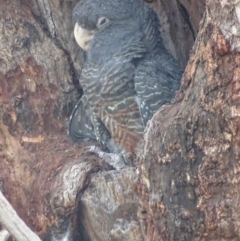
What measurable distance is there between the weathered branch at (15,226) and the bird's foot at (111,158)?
33.3 inches

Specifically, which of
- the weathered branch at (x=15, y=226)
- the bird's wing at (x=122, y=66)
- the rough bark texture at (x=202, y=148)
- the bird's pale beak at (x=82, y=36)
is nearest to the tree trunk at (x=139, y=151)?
the rough bark texture at (x=202, y=148)

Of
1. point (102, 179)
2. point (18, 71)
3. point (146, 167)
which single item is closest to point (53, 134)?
point (18, 71)

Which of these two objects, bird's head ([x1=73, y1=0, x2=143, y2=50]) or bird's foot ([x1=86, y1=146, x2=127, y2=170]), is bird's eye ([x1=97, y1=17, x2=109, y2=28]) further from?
bird's foot ([x1=86, y1=146, x2=127, y2=170])

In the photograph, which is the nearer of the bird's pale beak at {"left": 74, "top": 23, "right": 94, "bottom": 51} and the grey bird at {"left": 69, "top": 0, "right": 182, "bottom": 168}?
the grey bird at {"left": 69, "top": 0, "right": 182, "bottom": 168}

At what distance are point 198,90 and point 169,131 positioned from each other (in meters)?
0.17

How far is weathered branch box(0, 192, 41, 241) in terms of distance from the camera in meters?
2.19

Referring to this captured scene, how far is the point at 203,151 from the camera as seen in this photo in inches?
86.4

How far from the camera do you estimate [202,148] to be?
7.21ft

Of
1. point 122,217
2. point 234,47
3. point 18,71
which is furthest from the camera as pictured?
point 18,71

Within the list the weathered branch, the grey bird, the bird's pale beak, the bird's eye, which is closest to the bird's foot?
the grey bird

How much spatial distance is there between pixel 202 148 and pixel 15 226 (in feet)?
2.12

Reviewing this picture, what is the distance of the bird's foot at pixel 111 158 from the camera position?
3086 mm

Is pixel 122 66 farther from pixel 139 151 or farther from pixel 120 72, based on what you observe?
pixel 139 151

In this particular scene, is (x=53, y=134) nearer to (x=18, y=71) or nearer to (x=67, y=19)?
(x=18, y=71)
